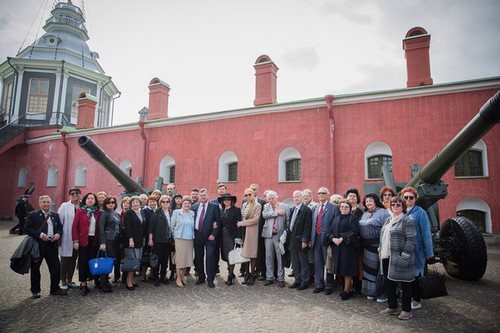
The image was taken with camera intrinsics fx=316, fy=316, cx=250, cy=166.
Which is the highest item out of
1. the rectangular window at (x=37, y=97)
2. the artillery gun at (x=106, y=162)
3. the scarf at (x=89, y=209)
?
the rectangular window at (x=37, y=97)

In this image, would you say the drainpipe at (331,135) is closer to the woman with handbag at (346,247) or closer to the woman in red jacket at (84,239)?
the woman with handbag at (346,247)

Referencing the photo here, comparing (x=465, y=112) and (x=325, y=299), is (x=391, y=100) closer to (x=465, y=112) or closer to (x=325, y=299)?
(x=465, y=112)

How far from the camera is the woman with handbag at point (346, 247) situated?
539 centimetres

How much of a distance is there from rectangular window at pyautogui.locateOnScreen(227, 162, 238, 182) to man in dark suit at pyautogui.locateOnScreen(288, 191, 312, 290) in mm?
9199

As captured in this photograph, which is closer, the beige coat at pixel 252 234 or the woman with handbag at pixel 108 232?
the woman with handbag at pixel 108 232

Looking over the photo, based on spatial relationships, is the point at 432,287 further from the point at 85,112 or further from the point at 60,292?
the point at 85,112

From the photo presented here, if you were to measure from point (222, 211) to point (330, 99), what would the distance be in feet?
26.6

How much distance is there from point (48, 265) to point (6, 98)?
27415mm

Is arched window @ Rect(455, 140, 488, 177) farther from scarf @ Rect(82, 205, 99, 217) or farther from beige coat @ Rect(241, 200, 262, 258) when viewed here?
scarf @ Rect(82, 205, 99, 217)

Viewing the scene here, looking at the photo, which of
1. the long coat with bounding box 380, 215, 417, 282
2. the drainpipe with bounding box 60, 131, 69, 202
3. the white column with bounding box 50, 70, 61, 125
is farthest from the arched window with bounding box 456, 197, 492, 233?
the white column with bounding box 50, 70, 61, 125

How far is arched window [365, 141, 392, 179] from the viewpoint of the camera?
12539 mm

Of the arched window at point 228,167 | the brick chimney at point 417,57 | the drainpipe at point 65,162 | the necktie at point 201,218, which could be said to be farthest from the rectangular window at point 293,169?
the drainpipe at point 65,162

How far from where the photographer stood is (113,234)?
6.11 metres

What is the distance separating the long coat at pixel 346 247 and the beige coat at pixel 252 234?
→ 5.37ft
